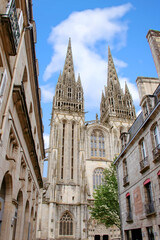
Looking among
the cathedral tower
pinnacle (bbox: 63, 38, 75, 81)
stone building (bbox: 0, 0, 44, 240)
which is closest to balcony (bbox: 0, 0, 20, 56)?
stone building (bbox: 0, 0, 44, 240)

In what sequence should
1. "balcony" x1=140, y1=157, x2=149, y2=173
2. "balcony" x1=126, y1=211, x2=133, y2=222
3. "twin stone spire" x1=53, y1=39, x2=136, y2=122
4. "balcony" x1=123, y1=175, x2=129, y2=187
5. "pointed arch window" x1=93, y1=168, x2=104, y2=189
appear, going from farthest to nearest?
1. "twin stone spire" x1=53, y1=39, x2=136, y2=122
2. "pointed arch window" x1=93, y1=168, x2=104, y2=189
3. "balcony" x1=123, y1=175, x2=129, y2=187
4. "balcony" x1=126, y1=211, x2=133, y2=222
5. "balcony" x1=140, y1=157, x2=149, y2=173

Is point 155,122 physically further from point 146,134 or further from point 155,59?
point 155,59

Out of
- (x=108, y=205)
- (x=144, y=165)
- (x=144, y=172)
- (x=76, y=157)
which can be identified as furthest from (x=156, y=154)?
(x=76, y=157)

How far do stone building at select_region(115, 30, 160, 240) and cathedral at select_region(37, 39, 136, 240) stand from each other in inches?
771

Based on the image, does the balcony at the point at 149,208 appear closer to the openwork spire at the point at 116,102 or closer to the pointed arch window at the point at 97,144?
the pointed arch window at the point at 97,144

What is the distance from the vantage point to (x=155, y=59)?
12.9 meters

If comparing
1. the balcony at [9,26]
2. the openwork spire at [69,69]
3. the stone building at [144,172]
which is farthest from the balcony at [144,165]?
→ the openwork spire at [69,69]

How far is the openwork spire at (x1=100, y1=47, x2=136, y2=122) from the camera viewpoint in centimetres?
4562

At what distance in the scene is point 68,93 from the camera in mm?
46812

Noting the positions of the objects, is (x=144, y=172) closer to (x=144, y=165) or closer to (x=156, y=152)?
(x=144, y=165)

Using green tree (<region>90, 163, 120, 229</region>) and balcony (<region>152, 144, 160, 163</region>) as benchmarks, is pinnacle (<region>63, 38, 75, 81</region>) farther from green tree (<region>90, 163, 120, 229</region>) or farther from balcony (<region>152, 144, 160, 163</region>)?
balcony (<region>152, 144, 160, 163</region>)

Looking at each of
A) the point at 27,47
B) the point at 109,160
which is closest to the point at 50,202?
the point at 109,160

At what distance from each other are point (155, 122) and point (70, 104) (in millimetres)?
34179

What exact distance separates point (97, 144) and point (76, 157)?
550cm
